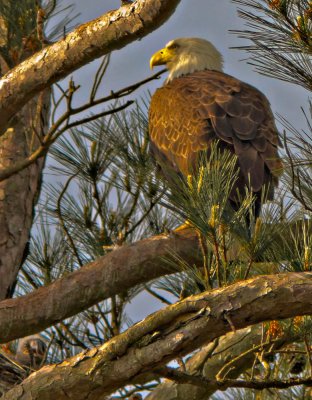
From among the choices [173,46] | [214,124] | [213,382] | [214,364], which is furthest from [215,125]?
[213,382]

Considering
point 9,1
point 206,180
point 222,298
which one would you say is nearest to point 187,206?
point 206,180

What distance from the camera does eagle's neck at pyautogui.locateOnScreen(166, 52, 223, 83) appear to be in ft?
17.6

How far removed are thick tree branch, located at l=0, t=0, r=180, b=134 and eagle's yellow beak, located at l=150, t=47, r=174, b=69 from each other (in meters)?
2.45

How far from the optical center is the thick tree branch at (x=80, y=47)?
8.37 feet

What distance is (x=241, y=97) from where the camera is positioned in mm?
4359

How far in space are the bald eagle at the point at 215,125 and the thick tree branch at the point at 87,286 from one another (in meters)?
0.58

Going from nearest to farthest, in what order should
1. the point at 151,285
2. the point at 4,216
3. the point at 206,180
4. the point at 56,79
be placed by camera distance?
the point at 206,180 < the point at 56,79 < the point at 151,285 < the point at 4,216

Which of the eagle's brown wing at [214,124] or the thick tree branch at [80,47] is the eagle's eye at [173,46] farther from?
the thick tree branch at [80,47]

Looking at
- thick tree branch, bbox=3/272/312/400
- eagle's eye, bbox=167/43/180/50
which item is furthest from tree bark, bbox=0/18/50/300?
thick tree branch, bbox=3/272/312/400

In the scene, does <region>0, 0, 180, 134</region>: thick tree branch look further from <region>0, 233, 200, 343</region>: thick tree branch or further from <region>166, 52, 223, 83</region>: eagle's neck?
<region>166, 52, 223, 83</region>: eagle's neck

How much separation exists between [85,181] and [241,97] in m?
0.83

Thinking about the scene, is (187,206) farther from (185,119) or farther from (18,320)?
(185,119)

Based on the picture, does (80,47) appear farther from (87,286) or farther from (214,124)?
(214,124)

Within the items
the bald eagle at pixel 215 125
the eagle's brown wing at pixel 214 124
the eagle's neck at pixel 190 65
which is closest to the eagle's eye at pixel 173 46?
the eagle's neck at pixel 190 65
